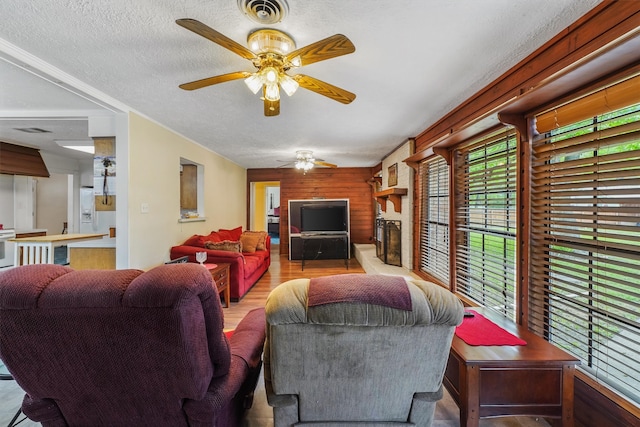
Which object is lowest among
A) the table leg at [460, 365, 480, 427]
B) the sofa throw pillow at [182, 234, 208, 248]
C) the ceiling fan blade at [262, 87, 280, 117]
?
the table leg at [460, 365, 480, 427]

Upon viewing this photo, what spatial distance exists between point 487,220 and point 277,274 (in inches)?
152

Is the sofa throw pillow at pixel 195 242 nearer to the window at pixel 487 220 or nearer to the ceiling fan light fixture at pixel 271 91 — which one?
the ceiling fan light fixture at pixel 271 91

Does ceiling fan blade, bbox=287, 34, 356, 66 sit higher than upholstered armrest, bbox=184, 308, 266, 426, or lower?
higher

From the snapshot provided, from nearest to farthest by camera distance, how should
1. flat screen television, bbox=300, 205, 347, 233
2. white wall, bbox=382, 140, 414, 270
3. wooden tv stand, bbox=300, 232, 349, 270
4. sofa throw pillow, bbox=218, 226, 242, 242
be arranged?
white wall, bbox=382, 140, 414, 270, sofa throw pillow, bbox=218, 226, 242, 242, wooden tv stand, bbox=300, 232, 349, 270, flat screen television, bbox=300, 205, 347, 233

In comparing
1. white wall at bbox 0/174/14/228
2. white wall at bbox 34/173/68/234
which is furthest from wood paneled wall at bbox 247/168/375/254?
white wall at bbox 0/174/14/228

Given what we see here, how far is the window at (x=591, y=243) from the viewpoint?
4.23ft

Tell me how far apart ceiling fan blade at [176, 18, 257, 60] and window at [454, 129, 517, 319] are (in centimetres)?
203

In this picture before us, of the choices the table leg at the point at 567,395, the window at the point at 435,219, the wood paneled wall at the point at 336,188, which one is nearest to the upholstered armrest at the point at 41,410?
the table leg at the point at 567,395

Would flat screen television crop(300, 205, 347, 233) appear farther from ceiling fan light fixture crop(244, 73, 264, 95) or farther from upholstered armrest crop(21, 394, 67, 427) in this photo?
upholstered armrest crop(21, 394, 67, 427)

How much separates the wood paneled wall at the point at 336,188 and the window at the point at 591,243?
526cm

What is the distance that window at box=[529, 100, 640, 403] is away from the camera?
50.8 inches

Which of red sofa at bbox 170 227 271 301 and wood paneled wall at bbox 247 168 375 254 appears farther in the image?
wood paneled wall at bbox 247 168 375 254

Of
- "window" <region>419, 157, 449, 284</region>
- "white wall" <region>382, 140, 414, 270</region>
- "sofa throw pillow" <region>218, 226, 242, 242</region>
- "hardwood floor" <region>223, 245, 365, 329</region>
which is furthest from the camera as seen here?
"sofa throw pillow" <region>218, 226, 242, 242</region>

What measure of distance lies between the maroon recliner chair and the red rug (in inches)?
53.6
